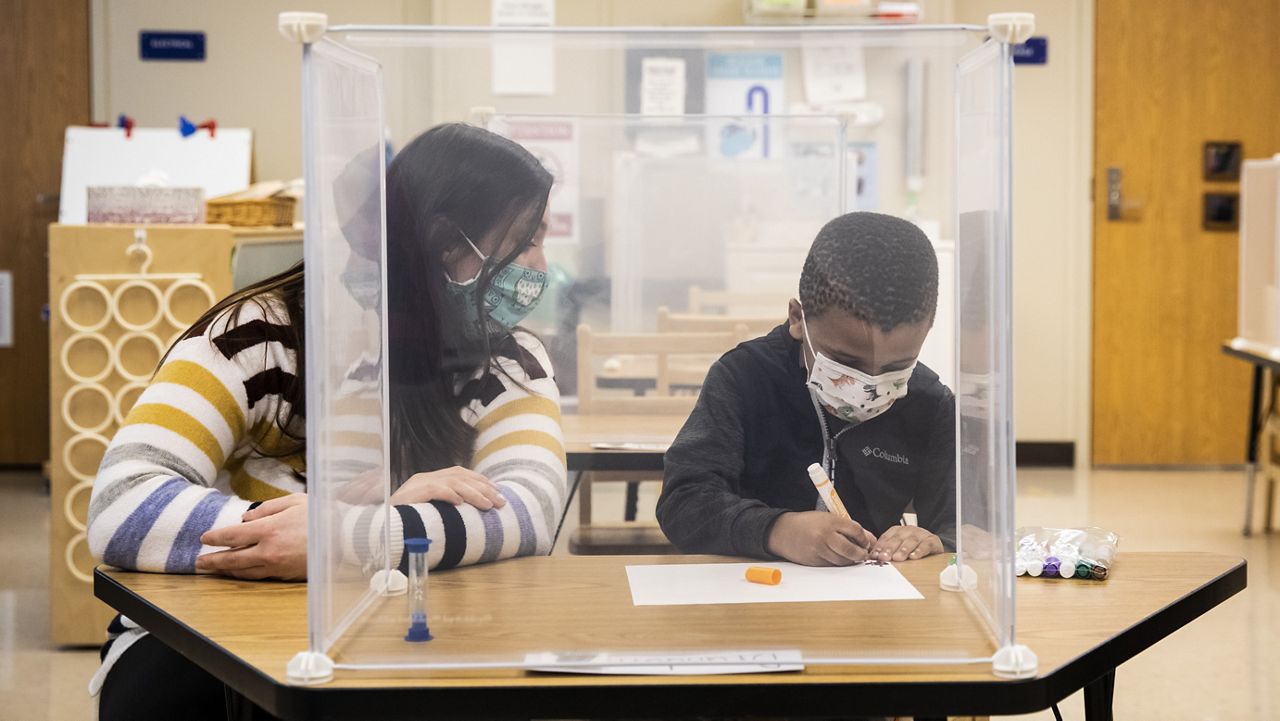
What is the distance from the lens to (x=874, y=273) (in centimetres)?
99

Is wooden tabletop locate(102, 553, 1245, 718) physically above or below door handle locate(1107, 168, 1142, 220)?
below

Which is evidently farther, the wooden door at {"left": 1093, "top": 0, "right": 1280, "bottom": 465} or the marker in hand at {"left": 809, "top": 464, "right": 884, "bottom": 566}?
the wooden door at {"left": 1093, "top": 0, "right": 1280, "bottom": 465}

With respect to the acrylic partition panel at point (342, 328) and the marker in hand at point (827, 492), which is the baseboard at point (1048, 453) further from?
the acrylic partition panel at point (342, 328)

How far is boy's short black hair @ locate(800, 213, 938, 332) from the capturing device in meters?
0.97

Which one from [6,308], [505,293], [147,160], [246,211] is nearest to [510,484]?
[505,293]

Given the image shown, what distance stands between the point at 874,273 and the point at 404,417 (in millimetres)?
382

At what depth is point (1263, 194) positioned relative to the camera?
13.1 feet

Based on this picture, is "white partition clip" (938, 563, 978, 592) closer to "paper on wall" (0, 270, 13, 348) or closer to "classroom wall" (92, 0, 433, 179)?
"classroom wall" (92, 0, 433, 179)

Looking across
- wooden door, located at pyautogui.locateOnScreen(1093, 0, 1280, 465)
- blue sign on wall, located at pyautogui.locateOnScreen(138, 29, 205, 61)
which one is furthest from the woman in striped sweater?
wooden door, located at pyautogui.locateOnScreen(1093, 0, 1280, 465)

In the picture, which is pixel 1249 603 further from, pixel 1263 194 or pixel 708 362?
pixel 708 362

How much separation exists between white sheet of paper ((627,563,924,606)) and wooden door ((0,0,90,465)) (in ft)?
16.3

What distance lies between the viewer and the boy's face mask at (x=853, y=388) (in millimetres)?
998

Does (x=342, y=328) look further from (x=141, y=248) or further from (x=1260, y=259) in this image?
(x=1260, y=259)

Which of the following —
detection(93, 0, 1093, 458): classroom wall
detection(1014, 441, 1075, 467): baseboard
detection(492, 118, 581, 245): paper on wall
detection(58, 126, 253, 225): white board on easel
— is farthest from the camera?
detection(1014, 441, 1075, 467): baseboard
